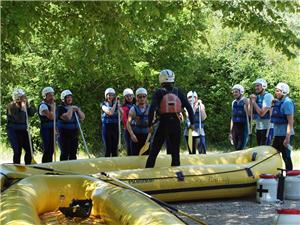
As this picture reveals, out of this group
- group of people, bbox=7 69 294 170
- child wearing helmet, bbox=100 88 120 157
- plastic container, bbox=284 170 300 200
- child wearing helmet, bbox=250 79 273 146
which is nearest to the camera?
plastic container, bbox=284 170 300 200

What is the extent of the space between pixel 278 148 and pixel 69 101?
3622mm

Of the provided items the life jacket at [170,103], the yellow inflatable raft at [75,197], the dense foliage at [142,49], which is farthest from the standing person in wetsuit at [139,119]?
the yellow inflatable raft at [75,197]

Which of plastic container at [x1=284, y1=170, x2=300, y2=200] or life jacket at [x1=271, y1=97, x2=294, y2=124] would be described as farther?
life jacket at [x1=271, y1=97, x2=294, y2=124]

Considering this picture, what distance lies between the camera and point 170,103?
8.33 meters

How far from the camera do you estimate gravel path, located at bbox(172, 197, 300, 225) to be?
705cm

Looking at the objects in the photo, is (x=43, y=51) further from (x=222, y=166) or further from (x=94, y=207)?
(x=94, y=207)

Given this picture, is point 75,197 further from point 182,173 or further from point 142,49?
point 142,49

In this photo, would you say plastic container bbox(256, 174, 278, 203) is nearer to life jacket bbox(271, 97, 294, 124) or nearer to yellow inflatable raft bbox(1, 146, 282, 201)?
yellow inflatable raft bbox(1, 146, 282, 201)

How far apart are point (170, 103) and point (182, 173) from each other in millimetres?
987

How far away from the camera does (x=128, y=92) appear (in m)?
10.9

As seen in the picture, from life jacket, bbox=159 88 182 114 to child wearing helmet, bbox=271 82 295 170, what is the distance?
1917mm

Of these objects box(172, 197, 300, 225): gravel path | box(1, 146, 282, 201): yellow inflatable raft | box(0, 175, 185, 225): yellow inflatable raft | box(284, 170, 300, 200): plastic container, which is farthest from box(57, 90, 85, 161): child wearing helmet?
box(0, 175, 185, 225): yellow inflatable raft

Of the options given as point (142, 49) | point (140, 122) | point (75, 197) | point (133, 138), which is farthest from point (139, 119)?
point (142, 49)

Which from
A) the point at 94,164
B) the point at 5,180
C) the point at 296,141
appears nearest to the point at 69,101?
the point at 94,164
